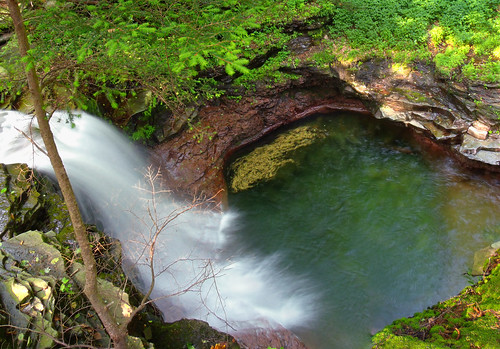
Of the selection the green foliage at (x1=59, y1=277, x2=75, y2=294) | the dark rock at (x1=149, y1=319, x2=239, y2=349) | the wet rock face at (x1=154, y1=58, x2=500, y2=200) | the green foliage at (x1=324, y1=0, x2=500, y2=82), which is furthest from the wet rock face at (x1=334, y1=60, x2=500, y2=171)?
the green foliage at (x1=59, y1=277, x2=75, y2=294)

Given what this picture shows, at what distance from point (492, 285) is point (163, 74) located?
23.3ft

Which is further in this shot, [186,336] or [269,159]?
[269,159]

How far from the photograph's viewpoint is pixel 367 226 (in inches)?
322

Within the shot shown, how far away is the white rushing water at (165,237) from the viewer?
6.50 metres

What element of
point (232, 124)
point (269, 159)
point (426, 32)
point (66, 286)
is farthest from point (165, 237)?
point (426, 32)

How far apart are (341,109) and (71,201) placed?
9.63 metres

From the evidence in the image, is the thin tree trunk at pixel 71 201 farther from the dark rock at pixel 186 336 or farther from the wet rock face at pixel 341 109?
the wet rock face at pixel 341 109

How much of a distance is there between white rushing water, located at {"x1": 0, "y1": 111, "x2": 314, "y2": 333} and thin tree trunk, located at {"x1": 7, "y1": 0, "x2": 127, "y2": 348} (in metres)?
2.05

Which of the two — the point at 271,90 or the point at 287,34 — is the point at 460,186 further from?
the point at 287,34

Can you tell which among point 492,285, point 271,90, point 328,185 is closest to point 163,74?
point 271,90

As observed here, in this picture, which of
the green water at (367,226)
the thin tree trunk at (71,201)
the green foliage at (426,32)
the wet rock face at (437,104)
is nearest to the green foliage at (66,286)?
the thin tree trunk at (71,201)

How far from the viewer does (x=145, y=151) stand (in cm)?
901

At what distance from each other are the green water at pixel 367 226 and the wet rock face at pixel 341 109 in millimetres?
776

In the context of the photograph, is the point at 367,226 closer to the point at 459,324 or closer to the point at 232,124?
the point at 459,324
